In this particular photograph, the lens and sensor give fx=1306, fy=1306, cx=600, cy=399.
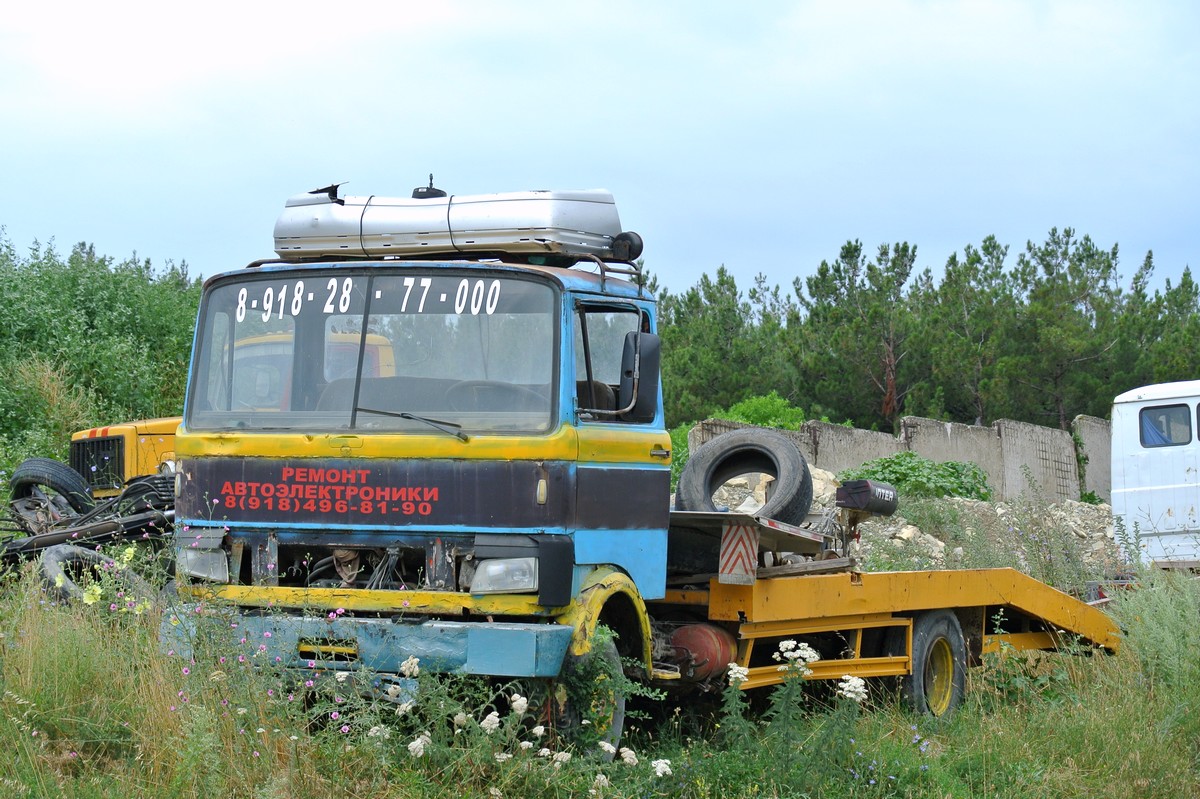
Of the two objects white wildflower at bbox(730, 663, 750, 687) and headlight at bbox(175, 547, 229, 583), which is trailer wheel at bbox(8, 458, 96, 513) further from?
white wildflower at bbox(730, 663, 750, 687)

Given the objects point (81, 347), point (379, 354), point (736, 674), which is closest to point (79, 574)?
point (379, 354)

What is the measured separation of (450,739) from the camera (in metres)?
5.21

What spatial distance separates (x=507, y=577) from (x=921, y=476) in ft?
53.9

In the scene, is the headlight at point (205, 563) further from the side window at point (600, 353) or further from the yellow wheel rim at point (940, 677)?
the yellow wheel rim at point (940, 677)

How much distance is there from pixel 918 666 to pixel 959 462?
51.0 ft

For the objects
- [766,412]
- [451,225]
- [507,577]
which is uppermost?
[451,225]

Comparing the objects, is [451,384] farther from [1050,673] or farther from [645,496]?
[1050,673]

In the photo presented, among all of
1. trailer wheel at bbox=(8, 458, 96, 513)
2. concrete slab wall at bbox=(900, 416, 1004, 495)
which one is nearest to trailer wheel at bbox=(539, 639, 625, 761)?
trailer wheel at bbox=(8, 458, 96, 513)

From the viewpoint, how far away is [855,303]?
109ft

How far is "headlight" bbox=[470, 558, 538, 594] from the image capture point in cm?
575

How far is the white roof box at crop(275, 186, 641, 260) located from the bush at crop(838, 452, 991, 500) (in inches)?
561

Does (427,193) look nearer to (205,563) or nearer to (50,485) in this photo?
(205,563)

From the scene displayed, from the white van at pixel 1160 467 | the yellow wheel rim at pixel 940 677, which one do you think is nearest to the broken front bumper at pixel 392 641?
the yellow wheel rim at pixel 940 677

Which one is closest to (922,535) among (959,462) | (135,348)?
(959,462)
